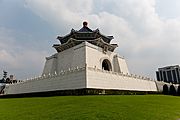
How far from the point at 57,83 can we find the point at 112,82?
739 centimetres

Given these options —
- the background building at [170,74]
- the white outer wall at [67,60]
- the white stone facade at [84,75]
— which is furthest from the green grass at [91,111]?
the background building at [170,74]

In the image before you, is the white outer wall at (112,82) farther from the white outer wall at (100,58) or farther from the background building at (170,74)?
the background building at (170,74)

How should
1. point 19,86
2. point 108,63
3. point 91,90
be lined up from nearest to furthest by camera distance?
1. point 91,90
2. point 19,86
3. point 108,63

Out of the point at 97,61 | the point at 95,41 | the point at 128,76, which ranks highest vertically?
the point at 95,41

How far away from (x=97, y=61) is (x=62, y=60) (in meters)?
8.00

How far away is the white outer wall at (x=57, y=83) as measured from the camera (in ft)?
65.7

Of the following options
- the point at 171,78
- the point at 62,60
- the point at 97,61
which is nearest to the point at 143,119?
the point at 97,61

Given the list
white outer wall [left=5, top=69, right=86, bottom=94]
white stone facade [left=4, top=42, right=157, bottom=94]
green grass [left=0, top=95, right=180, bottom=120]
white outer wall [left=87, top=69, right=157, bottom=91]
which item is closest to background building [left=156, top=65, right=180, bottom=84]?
white stone facade [left=4, top=42, right=157, bottom=94]

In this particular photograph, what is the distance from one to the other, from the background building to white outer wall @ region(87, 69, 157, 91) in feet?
112

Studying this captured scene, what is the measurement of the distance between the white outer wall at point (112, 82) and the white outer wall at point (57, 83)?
1.16 meters

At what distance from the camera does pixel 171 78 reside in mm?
59344

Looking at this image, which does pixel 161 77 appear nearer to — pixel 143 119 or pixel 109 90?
pixel 109 90

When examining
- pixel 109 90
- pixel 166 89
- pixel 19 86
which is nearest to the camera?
pixel 109 90

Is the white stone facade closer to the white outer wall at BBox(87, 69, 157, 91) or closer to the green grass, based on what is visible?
the white outer wall at BBox(87, 69, 157, 91)
